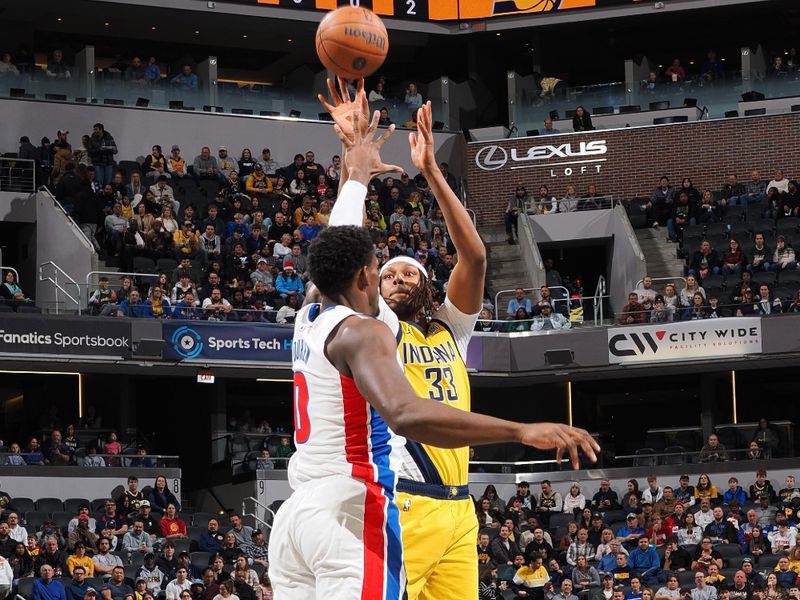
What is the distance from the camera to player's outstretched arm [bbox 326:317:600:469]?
4586mm

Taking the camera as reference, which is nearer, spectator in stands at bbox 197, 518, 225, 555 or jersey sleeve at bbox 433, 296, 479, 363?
jersey sleeve at bbox 433, 296, 479, 363

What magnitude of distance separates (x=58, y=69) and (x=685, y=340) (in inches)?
583

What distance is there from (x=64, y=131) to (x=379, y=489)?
26.2 meters

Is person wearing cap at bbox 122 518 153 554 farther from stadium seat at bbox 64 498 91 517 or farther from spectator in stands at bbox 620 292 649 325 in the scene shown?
spectator in stands at bbox 620 292 649 325

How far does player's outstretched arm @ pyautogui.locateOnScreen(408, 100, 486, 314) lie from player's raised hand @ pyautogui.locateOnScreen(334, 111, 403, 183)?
154mm

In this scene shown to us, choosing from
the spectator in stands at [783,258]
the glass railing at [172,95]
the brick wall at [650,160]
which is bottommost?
the spectator in stands at [783,258]

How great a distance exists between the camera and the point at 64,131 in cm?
3023

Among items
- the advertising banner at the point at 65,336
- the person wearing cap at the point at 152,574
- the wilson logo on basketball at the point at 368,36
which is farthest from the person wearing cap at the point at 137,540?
the wilson logo on basketball at the point at 368,36

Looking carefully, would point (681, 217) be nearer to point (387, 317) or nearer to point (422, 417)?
point (387, 317)

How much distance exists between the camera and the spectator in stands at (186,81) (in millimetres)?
32312

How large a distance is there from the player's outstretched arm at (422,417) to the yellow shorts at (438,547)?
107 cm

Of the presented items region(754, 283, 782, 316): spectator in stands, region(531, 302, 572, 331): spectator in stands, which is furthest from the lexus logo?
region(754, 283, 782, 316): spectator in stands

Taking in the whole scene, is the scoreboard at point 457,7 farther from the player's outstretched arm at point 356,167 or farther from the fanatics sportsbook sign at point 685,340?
the player's outstretched arm at point 356,167

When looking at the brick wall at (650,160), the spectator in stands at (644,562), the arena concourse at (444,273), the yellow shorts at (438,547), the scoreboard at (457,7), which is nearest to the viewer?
the yellow shorts at (438,547)
